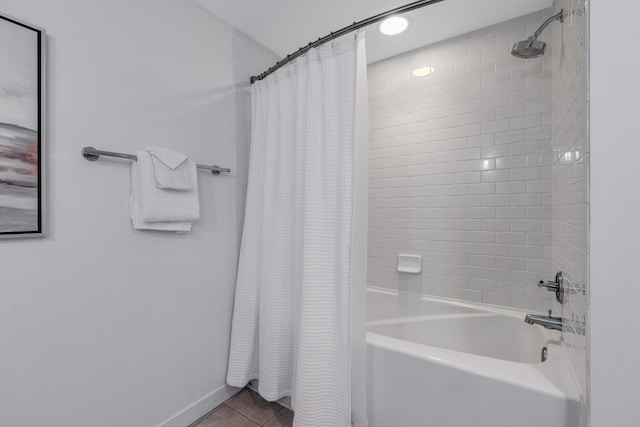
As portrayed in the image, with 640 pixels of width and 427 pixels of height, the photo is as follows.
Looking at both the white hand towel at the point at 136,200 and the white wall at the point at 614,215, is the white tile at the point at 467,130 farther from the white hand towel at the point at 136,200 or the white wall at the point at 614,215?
the white hand towel at the point at 136,200

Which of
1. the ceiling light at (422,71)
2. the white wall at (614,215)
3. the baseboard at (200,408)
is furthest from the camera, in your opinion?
the ceiling light at (422,71)

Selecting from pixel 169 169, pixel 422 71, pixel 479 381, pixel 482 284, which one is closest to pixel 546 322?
pixel 479 381

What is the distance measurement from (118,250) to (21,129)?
0.55 meters

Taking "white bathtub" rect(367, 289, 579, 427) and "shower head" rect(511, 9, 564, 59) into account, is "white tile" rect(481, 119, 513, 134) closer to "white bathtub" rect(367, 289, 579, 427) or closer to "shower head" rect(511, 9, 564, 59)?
"shower head" rect(511, 9, 564, 59)

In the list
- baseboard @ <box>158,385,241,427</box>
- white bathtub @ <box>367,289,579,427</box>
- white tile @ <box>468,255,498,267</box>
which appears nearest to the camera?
white bathtub @ <box>367,289,579,427</box>

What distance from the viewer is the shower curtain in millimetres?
1273

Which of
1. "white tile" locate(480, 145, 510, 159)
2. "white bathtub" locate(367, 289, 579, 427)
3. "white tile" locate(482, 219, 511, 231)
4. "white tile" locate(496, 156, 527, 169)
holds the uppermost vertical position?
"white tile" locate(480, 145, 510, 159)

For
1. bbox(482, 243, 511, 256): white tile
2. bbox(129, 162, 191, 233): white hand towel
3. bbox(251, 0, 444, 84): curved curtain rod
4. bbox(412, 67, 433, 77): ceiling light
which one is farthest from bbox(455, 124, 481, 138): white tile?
bbox(129, 162, 191, 233): white hand towel

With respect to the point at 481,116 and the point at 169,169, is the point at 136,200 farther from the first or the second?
the point at 481,116

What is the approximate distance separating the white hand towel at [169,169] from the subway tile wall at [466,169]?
143cm

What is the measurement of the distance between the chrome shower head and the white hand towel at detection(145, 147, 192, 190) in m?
1.85

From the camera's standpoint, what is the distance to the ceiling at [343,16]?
1595mm

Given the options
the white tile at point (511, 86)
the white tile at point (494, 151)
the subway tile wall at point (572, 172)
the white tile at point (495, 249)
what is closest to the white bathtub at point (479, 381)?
the subway tile wall at point (572, 172)

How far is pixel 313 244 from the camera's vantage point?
4.34 feet
